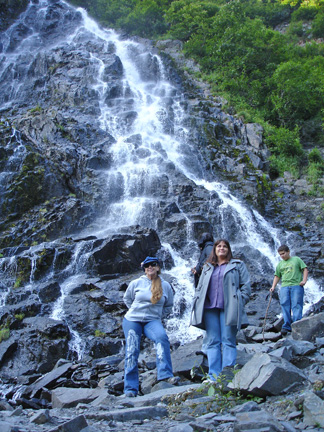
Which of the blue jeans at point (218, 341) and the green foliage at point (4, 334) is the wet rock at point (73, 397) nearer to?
the blue jeans at point (218, 341)

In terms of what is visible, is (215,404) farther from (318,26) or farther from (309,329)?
(318,26)

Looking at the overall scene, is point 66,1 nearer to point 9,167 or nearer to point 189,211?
point 9,167

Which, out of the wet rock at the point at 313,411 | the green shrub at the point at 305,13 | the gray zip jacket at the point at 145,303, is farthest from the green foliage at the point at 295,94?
the wet rock at the point at 313,411

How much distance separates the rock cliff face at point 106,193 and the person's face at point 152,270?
4.76 metres

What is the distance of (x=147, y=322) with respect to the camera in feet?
16.2

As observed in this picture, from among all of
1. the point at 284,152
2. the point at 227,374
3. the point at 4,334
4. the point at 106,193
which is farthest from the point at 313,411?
the point at 284,152

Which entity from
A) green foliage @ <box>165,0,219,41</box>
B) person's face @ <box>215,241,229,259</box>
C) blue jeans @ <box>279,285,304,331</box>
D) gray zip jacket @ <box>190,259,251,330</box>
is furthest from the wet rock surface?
green foliage @ <box>165,0,219,41</box>

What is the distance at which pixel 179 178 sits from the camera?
18.8 metres

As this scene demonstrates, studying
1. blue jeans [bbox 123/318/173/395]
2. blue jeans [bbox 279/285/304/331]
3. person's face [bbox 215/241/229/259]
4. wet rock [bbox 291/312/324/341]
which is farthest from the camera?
blue jeans [bbox 279/285/304/331]

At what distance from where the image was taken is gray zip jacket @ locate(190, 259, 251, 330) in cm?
427

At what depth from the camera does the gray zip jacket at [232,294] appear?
4.27 m

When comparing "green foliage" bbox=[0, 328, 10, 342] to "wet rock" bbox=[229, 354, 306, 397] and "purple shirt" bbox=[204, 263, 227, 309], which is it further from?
"wet rock" bbox=[229, 354, 306, 397]

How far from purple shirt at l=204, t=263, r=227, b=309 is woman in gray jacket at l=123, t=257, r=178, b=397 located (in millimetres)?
737

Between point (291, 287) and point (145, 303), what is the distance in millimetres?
3306
